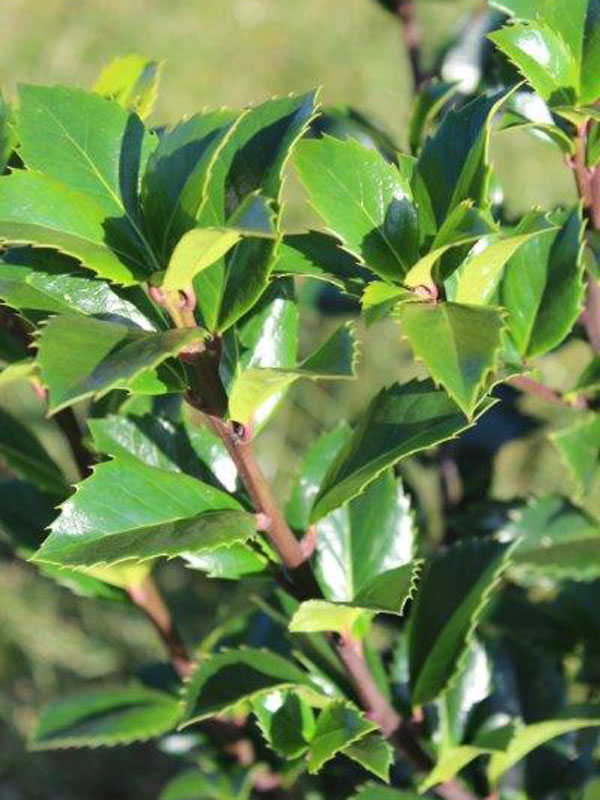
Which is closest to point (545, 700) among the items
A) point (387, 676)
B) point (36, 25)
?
point (387, 676)

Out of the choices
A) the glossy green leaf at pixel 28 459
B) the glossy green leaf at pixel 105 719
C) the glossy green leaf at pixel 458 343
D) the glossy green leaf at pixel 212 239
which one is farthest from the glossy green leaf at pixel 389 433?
the glossy green leaf at pixel 105 719

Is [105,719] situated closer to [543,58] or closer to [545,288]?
[545,288]

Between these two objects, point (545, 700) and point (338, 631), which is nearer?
point (338, 631)

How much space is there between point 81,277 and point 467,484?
73 cm

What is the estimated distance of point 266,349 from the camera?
2.82ft

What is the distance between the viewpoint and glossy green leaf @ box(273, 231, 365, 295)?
784 mm

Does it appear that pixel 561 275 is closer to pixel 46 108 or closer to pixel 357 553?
pixel 357 553

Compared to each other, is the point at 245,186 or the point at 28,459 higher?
the point at 245,186

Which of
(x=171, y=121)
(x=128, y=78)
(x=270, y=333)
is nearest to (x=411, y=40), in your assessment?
(x=128, y=78)

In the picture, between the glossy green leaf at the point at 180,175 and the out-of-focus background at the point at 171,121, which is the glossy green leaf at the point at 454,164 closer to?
the glossy green leaf at the point at 180,175

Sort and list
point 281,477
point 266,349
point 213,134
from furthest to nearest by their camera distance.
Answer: point 281,477 < point 266,349 < point 213,134

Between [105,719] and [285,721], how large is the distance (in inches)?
12.1

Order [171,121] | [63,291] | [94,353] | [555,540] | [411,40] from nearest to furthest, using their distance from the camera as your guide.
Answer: [94,353]
[63,291]
[555,540]
[411,40]
[171,121]

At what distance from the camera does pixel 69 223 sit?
0.73 meters
